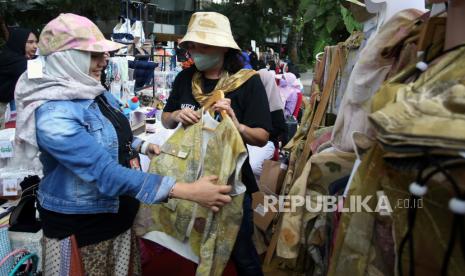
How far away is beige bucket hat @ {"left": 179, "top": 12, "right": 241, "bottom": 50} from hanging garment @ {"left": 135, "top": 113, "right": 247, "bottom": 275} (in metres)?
0.44

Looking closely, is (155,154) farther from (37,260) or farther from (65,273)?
(37,260)

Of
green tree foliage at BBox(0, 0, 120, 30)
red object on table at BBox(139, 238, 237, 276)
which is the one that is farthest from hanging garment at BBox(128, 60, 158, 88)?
green tree foliage at BBox(0, 0, 120, 30)

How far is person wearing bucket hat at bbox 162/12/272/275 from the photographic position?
210 cm

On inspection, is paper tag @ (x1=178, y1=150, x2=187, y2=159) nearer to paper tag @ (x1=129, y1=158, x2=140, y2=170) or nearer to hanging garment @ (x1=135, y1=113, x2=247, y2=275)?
hanging garment @ (x1=135, y1=113, x2=247, y2=275)

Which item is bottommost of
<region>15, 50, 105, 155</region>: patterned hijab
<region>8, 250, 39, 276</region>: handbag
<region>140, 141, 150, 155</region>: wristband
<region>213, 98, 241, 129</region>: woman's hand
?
<region>8, 250, 39, 276</region>: handbag

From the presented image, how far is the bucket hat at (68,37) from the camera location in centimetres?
171

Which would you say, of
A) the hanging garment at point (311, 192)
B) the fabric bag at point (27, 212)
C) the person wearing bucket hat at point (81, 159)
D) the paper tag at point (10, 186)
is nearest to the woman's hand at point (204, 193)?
the person wearing bucket hat at point (81, 159)

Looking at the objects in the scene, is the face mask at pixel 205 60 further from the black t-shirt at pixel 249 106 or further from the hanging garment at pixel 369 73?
the hanging garment at pixel 369 73

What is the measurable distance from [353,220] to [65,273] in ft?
4.49

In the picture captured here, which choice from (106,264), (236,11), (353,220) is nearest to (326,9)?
(353,220)

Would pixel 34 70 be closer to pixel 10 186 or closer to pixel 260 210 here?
pixel 260 210

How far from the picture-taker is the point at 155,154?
2131 mm

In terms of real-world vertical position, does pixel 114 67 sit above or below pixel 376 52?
below

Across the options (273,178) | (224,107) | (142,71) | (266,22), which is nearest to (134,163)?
(224,107)
